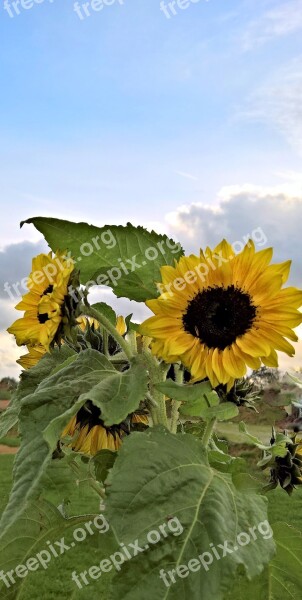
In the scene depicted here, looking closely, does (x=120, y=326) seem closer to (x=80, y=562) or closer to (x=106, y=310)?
(x=106, y=310)

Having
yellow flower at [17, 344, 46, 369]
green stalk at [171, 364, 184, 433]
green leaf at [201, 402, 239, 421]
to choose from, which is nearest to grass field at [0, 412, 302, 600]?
yellow flower at [17, 344, 46, 369]

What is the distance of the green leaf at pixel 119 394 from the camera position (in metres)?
0.77

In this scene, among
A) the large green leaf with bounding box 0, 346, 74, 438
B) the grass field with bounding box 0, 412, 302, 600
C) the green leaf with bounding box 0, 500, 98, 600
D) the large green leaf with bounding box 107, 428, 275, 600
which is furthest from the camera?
the grass field with bounding box 0, 412, 302, 600

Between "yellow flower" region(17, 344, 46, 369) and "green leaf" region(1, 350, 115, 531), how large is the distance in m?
0.25

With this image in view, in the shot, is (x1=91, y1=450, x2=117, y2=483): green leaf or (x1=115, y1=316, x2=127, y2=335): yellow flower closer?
(x1=91, y1=450, x2=117, y2=483): green leaf

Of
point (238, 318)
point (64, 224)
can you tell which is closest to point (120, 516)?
point (238, 318)

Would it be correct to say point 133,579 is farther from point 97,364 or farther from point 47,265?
point 47,265

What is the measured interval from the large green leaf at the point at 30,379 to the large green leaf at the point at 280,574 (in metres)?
0.41

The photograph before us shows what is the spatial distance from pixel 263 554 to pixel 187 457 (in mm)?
136

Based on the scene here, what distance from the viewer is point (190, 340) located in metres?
0.92

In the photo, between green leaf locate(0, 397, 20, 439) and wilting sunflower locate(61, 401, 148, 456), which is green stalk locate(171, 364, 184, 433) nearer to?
wilting sunflower locate(61, 401, 148, 456)

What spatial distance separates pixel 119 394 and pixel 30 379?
0.63 feet

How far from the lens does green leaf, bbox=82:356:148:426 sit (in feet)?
2.54

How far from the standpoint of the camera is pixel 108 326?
0.94 meters
